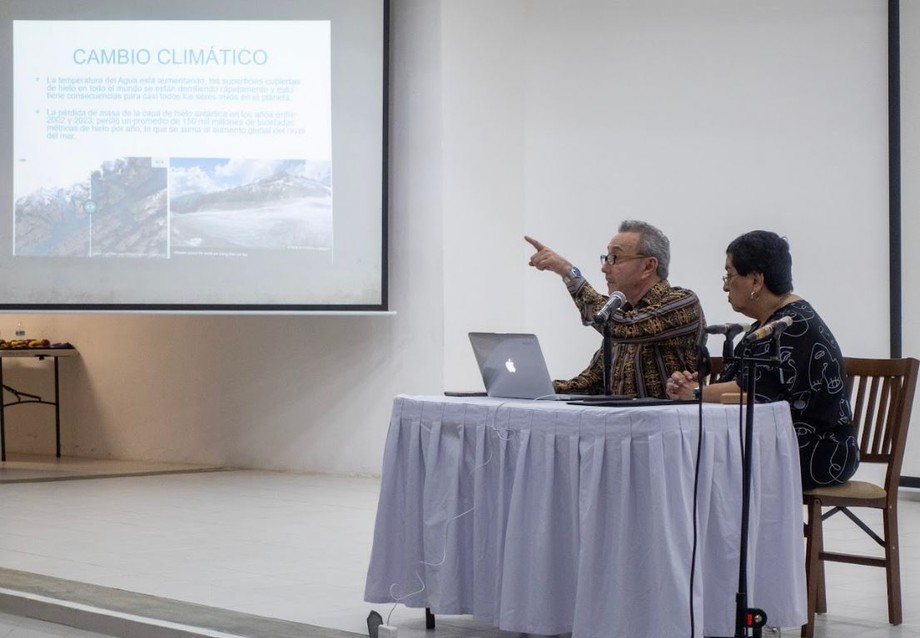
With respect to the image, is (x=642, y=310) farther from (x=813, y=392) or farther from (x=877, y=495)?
(x=877, y=495)

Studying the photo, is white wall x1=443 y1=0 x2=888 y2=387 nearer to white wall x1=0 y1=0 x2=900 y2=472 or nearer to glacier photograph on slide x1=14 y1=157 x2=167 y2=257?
white wall x1=0 y1=0 x2=900 y2=472

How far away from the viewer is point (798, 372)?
3461mm

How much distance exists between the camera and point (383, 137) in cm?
713

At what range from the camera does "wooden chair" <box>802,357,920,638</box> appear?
3.50 meters

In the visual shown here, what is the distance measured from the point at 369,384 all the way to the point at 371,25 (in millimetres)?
2022

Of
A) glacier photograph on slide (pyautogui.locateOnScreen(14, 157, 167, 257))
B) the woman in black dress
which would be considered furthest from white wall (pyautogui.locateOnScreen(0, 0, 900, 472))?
the woman in black dress

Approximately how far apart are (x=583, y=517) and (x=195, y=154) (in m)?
4.68

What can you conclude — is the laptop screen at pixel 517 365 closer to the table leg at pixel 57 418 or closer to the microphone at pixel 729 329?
the microphone at pixel 729 329

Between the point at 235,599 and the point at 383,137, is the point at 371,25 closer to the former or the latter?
the point at 383,137

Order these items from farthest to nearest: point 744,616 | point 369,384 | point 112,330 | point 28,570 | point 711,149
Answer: point 112,330 < point 369,384 < point 711,149 < point 28,570 < point 744,616

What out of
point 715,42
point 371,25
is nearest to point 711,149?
point 715,42

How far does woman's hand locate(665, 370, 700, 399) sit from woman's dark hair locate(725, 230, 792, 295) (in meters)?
0.36

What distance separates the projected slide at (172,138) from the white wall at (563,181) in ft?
A: 1.81

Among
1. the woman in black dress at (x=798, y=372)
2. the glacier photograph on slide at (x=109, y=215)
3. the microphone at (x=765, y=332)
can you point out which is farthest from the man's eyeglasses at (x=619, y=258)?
the glacier photograph on slide at (x=109, y=215)
